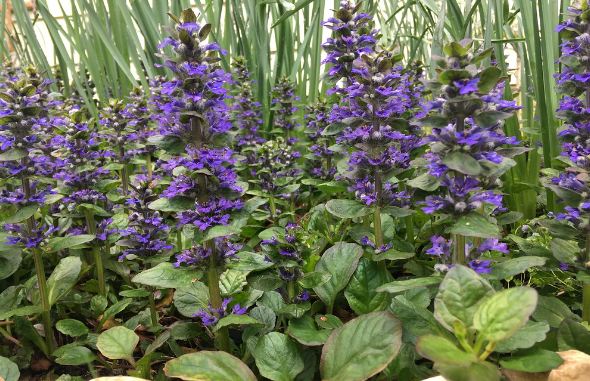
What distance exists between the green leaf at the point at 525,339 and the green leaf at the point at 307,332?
59 centimetres

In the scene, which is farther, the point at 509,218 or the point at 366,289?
the point at 509,218

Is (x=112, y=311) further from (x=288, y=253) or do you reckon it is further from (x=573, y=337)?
(x=573, y=337)

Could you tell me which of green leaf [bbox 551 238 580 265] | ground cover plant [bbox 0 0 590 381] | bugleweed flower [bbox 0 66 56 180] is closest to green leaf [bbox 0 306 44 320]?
ground cover plant [bbox 0 0 590 381]

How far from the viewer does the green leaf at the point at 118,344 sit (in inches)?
66.7

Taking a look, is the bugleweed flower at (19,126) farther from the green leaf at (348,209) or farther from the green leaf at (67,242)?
the green leaf at (348,209)

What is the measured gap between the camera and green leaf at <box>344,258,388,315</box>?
1.91 metres

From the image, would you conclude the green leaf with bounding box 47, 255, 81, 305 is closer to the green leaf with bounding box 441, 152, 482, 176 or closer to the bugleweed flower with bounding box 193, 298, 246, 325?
the bugleweed flower with bounding box 193, 298, 246, 325

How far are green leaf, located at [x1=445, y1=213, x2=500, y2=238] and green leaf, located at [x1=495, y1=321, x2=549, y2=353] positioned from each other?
29 centimetres

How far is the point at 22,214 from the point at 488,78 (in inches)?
77.0

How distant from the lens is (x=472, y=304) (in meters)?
1.34

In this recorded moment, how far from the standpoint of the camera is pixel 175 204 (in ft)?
5.50

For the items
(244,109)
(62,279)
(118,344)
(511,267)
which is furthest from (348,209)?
(244,109)

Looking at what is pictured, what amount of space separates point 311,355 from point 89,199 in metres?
1.52

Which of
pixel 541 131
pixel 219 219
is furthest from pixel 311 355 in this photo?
pixel 541 131
